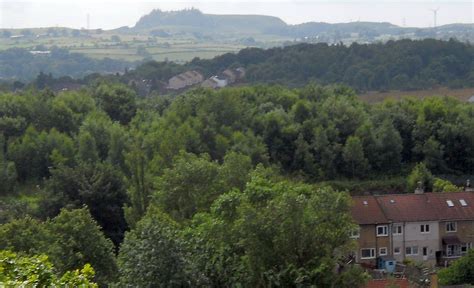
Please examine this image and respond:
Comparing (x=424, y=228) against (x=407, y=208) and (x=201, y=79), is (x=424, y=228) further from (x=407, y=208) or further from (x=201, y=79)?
(x=201, y=79)

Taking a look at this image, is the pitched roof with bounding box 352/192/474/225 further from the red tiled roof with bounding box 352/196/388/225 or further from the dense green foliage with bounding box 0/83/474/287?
the dense green foliage with bounding box 0/83/474/287

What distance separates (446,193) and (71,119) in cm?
2091

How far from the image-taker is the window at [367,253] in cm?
3428

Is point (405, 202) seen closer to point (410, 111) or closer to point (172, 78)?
point (410, 111)

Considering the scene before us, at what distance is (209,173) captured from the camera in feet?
93.7

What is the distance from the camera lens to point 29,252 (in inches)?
834

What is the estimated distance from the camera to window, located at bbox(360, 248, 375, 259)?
34281 millimetres

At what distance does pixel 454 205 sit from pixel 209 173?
11583mm

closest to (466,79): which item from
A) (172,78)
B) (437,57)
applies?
(437,57)

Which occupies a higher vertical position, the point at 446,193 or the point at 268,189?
the point at 268,189

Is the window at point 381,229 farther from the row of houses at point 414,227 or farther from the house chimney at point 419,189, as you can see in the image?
the house chimney at point 419,189

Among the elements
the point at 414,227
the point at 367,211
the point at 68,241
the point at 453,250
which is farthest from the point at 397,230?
the point at 68,241

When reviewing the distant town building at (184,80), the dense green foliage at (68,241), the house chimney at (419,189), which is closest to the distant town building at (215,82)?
the distant town building at (184,80)

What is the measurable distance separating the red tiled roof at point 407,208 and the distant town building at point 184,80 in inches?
2155
